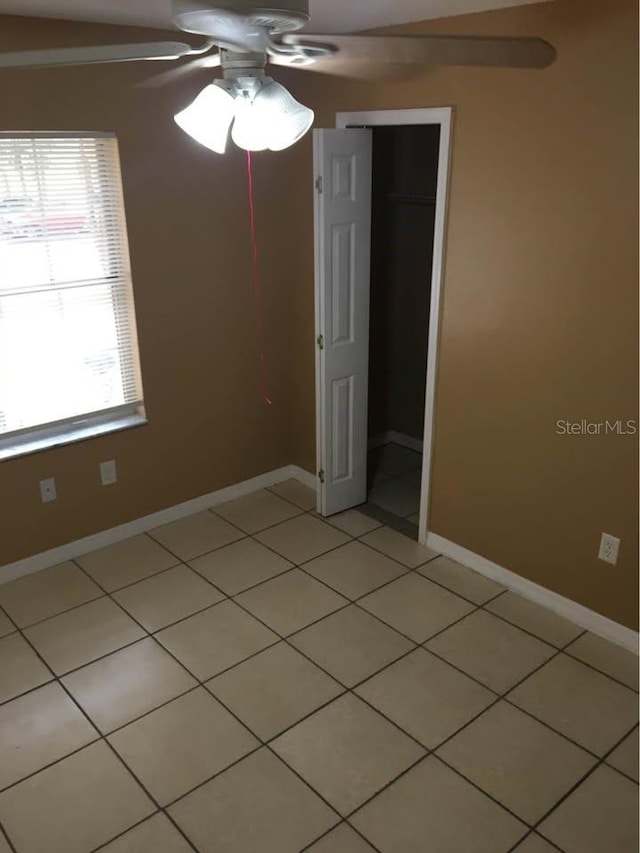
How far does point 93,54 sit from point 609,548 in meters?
2.46

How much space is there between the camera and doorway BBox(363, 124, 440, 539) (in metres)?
4.10

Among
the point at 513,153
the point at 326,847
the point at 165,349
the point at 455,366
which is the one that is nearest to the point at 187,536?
the point at 165,349

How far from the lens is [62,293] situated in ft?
10.4

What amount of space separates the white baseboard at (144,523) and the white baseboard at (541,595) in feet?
3.41

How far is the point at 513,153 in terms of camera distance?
107 inches

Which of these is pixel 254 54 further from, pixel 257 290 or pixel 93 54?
pixel 257 290

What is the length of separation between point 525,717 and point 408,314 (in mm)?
2706

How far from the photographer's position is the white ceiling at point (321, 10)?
7.99ft

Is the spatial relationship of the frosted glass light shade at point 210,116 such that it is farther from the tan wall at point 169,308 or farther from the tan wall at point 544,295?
the tan wall at point 169,308

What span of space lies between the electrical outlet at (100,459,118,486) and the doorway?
139cm

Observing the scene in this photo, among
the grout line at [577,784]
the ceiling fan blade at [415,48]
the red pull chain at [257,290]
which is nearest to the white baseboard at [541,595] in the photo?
the grout line at [577,784]

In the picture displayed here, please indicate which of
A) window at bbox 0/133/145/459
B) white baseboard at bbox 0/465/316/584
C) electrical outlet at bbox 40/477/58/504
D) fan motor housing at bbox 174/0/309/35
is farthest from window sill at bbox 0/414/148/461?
fan motor housing at bbox 174/0/309/35

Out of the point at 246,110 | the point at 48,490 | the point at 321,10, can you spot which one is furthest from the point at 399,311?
the point at 246,110

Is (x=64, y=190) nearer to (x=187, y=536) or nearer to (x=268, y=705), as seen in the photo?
(x=187, y=536)
